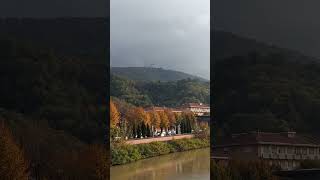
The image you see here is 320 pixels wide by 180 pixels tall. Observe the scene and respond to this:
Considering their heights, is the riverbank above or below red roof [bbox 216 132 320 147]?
below

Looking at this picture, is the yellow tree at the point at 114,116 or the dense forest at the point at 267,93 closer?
the dense forest at the point at 267,93

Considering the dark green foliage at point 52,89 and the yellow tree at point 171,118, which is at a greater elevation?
the dark green foliage at point 52,89

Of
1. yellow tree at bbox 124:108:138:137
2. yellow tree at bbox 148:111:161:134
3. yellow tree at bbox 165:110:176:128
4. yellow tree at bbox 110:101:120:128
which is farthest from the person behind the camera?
yellow tree at bbox 165:110:176:128

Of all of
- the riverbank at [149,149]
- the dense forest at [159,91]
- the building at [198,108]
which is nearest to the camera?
the riverbank at [149,149]

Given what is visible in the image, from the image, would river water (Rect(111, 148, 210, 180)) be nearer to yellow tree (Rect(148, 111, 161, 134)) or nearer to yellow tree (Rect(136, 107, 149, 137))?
yellow tree (Rect(136, 107, 149, 137))

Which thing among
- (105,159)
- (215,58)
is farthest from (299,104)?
(105,159)

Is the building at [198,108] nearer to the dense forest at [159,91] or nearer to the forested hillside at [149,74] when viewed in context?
the dense forest at [159,91]

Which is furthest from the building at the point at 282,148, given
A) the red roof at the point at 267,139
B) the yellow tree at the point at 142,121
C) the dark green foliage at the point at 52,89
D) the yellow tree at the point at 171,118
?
the yellow tree at the point at 171,118

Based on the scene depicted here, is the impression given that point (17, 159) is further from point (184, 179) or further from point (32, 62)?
point (184, 179)

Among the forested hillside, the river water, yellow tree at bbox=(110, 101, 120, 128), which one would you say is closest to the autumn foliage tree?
yellow tree at bbox=(110, 101, 120, 128)
